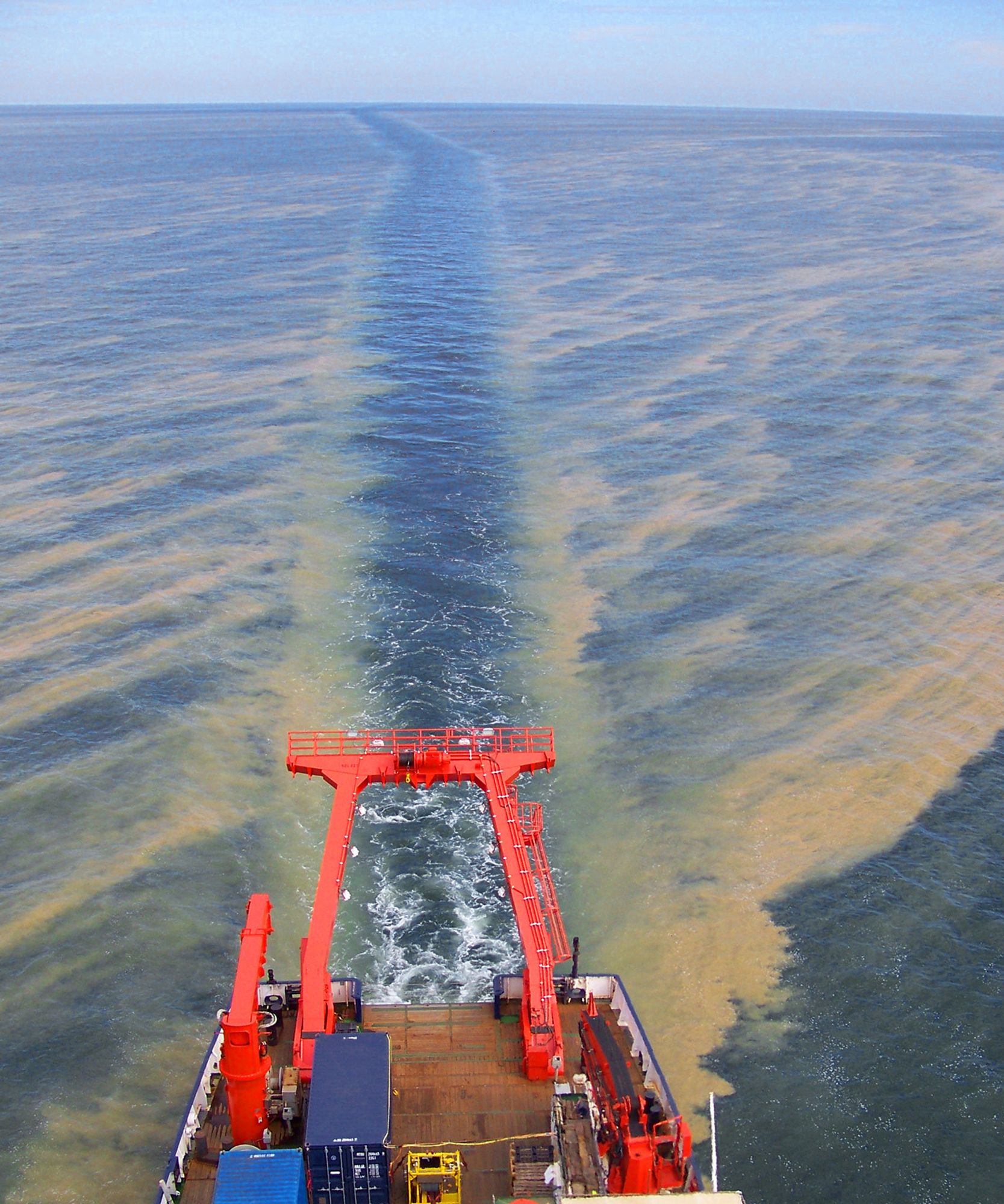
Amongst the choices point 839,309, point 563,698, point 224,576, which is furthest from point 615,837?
point 839,309

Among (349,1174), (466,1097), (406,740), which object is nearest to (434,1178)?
(349,1174)

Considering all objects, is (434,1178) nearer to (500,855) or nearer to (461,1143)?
(461,1143)

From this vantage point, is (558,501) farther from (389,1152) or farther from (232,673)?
(389,1152)

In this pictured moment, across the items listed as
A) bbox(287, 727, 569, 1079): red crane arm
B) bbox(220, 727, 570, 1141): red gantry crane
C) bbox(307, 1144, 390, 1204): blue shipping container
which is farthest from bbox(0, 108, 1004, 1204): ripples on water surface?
bbox(307, 1144, 390, 1204): blue shipping container

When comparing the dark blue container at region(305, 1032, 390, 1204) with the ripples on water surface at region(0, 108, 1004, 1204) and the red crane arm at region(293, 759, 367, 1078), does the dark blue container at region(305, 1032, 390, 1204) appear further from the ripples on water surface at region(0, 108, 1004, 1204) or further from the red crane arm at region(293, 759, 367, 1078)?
the ripples on water surface at region(0, 108, 1004, 1204)

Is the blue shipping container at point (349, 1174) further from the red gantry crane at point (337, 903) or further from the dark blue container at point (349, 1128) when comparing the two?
the red gantry crane at point (337, 903)

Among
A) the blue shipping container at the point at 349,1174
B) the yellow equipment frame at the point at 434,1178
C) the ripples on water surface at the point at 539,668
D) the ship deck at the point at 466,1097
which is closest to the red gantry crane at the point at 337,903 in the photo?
the ship deck at the point at 466,1097
